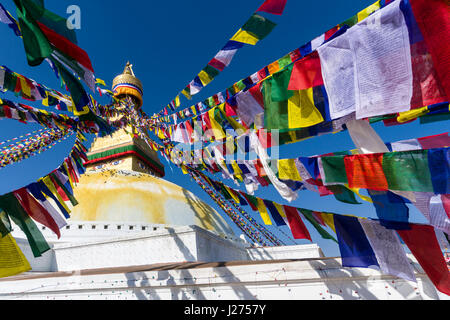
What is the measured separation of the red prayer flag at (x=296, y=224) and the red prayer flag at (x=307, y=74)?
2.41 m

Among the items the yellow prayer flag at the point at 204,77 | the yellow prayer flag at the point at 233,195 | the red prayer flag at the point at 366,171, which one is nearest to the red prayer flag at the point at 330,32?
the red prayer flag at the point at 366,171

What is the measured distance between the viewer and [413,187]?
258cm

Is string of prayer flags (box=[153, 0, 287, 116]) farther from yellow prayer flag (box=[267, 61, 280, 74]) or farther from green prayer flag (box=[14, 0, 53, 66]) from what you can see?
green prayer flag (box=[14, 0, 53, 66])

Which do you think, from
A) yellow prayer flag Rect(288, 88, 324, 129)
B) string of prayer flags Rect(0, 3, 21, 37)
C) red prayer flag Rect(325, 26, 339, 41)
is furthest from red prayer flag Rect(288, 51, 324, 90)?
string of prayer flags Rect(0, 3, 21, 37)

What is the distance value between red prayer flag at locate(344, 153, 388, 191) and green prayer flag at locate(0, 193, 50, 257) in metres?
4.97

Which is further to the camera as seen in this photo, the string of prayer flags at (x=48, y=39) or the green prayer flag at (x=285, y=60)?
the green prayer flag at (x=285, y=60)

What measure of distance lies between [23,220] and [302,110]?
478 cm

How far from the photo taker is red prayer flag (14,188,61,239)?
4461 mm

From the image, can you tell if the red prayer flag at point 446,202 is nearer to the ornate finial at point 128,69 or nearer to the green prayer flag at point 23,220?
the green prayer flag at point 23,220

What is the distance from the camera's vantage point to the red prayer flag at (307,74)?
2785 millimetres

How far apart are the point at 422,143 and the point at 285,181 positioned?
8.43 feet

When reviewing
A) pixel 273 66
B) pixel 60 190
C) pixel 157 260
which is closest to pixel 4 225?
pixel 60 190
